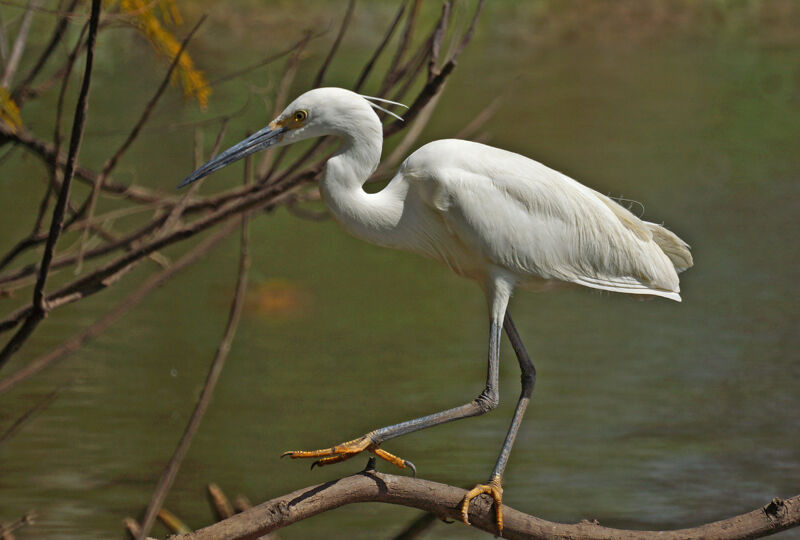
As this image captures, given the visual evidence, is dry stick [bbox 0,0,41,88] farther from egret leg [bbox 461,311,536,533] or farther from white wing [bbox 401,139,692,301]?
egret leg [bbox 461,311,536,533]

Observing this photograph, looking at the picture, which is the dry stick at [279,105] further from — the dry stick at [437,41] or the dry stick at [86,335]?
the dry stick at [437,41]

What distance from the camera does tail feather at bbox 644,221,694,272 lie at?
285 cm

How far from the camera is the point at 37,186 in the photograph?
31.6 ft

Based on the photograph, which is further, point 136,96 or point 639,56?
point 639,56

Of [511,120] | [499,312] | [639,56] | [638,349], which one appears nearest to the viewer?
[499,312]

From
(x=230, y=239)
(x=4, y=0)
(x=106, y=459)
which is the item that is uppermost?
(x=4, y=0)

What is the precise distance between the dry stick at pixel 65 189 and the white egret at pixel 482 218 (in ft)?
0.94

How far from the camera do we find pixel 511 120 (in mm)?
12086

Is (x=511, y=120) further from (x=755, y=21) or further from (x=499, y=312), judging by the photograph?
(x=499, y=312)

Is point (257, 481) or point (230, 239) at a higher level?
point (230, 239)

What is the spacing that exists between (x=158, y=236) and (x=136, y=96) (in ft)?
32.9

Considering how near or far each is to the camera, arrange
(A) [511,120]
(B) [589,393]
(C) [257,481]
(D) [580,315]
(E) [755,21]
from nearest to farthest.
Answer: (C) [257,481] → (B) [589,393] → (D) [580,315] → (A) [511,120] → (E) [755,21]

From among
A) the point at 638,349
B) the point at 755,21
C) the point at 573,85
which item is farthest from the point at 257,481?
the point at 755,21

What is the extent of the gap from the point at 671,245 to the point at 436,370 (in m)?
3.34
